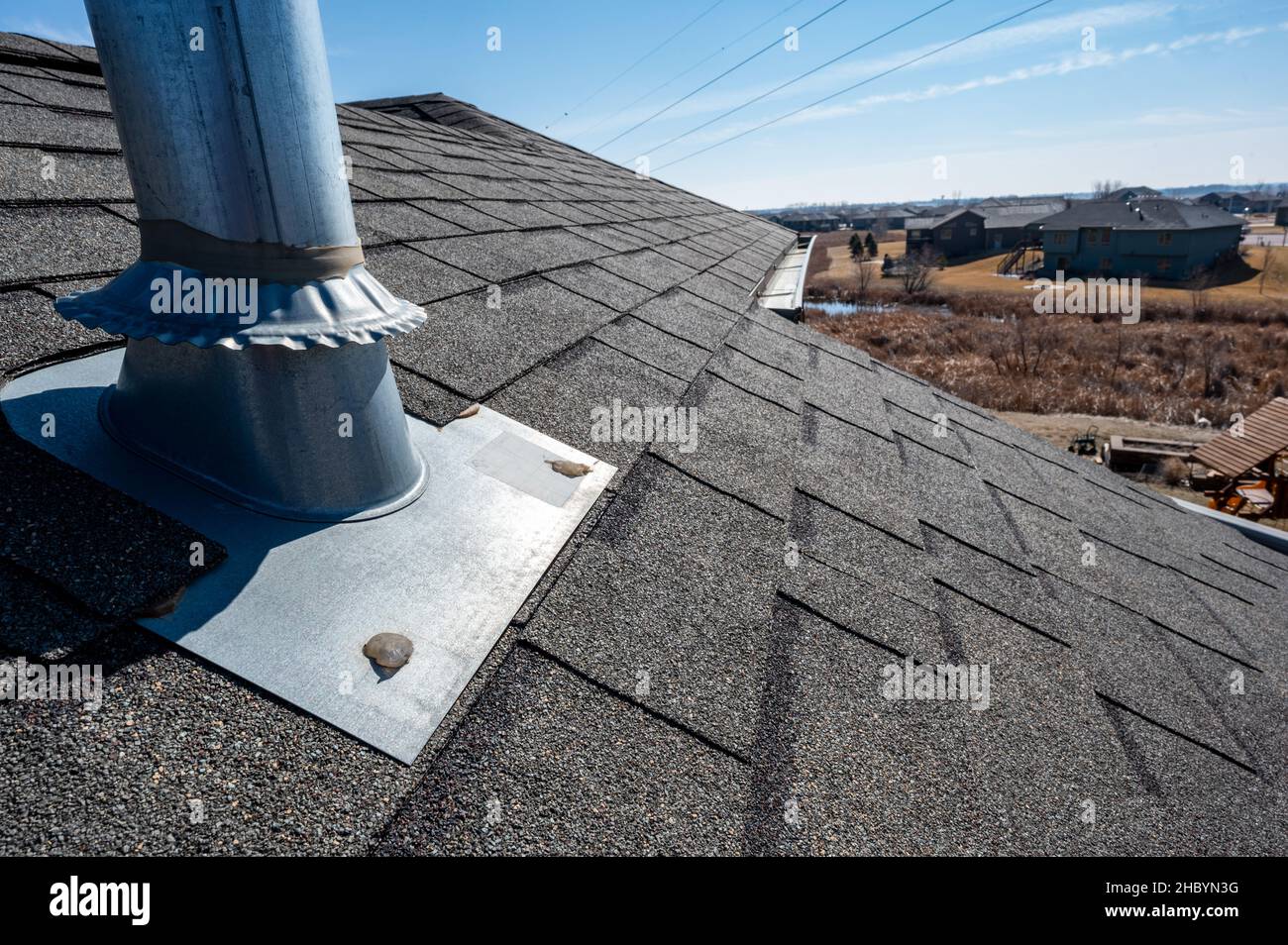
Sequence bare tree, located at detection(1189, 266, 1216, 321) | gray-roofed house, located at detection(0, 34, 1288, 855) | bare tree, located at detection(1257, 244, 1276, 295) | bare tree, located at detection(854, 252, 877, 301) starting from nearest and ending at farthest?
gray-roofed house, located at detection(0, 34, 1288, 855) → bare tree, located at detection(1189, 266, 1216, 321) → bare tree, located at detection(1257, 244, 1276, 295) → bare tree, located at detection(854, 252, 877, 301)

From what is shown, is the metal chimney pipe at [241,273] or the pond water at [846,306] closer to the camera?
the metal chimney pipe at [241,273]

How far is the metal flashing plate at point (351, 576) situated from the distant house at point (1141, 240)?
62.2 m

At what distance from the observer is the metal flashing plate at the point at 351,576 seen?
52.2 inches

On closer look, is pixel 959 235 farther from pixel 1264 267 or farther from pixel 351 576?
pixel 351 576

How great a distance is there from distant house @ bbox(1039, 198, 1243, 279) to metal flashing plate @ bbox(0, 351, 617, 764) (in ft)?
204

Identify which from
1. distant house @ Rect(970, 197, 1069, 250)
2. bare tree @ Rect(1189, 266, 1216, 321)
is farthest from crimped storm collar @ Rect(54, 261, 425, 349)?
distant house @ Rect(970, 197, 1069, 250)

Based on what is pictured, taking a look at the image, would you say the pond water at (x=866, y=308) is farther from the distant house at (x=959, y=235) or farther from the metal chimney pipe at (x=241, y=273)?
the metal chimney pipe at (x=241, y=273)

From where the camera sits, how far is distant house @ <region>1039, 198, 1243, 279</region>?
4931 cm

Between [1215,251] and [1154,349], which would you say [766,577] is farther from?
[1215,251]

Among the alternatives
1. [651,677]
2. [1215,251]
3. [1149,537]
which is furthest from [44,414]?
[1215,251]

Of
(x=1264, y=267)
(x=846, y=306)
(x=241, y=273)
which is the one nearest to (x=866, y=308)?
(x=846, y=306)

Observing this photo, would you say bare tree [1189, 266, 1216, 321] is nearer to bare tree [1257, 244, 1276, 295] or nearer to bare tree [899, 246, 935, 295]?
bare tree [1257, 244, 1276, 295]

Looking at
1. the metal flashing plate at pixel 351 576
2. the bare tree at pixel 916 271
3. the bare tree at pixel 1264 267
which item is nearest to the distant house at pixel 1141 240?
the bare tree at pixel 1264 267

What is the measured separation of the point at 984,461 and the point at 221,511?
432 cm
